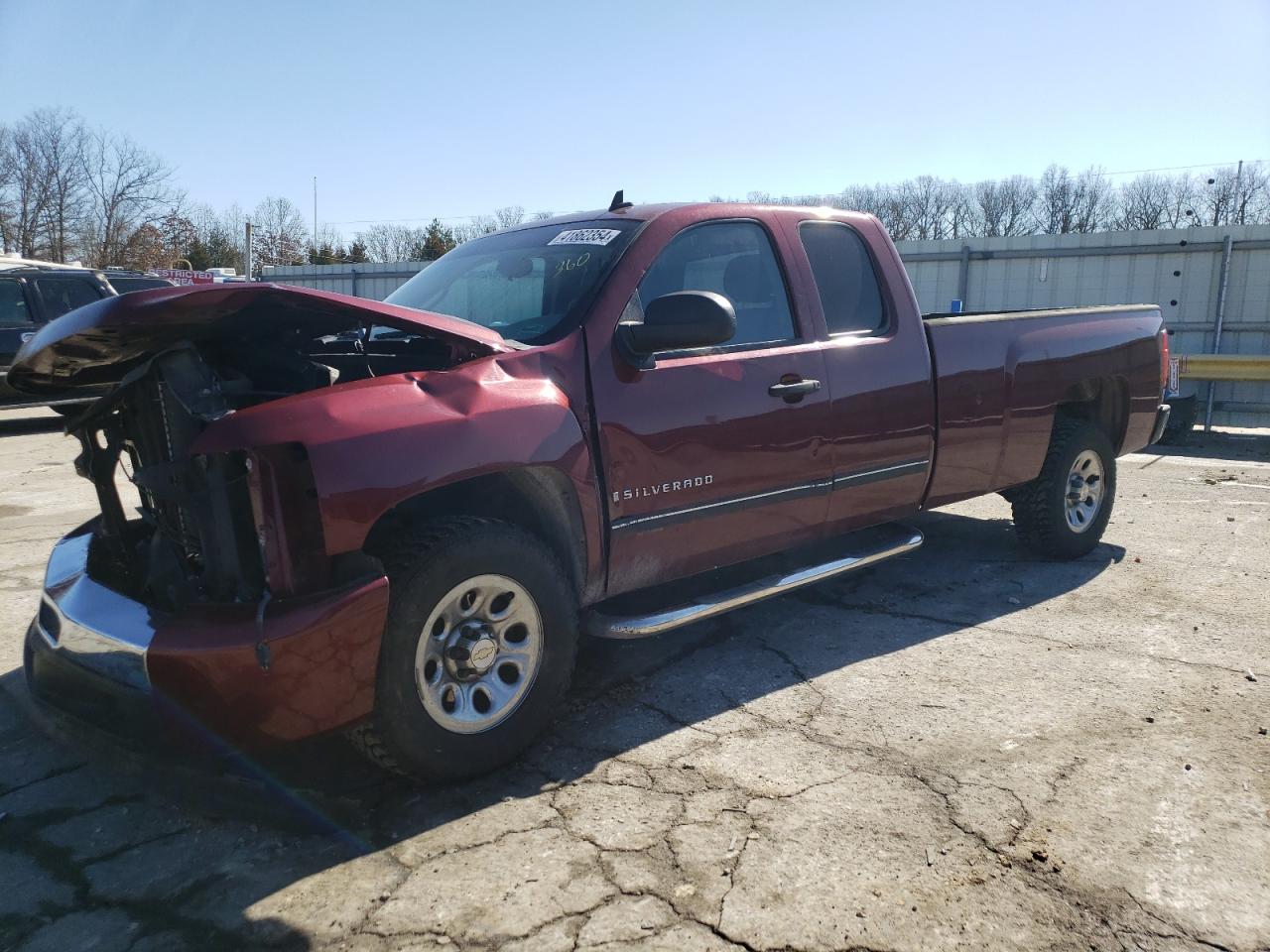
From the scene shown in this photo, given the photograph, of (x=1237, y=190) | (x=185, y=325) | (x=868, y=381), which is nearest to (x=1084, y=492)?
(x=868, y=381)

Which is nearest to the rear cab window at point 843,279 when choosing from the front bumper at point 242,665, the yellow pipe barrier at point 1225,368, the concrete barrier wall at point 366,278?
the front bumper at point 242,665

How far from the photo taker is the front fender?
2.47 m

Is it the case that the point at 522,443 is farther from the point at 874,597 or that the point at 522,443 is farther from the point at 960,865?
the point at 874,597

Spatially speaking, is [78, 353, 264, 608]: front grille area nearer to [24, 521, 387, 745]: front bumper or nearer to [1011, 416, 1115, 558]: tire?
[24, 521, 387, 745]: front bumper

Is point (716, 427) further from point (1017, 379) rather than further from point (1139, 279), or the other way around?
point (1139, 279)

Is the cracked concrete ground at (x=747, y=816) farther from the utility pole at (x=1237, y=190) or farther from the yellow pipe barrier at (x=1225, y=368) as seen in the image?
the utility pole at (x=1237, y=190)

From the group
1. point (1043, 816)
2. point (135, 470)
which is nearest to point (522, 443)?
point (135, 470)

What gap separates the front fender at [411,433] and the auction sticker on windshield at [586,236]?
820 millimetres

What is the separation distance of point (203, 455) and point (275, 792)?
42.3 inches

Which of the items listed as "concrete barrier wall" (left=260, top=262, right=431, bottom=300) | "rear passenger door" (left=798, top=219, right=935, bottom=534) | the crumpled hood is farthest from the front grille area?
"concrete barrier wall" (left=260, top=262, right=431, bottom=300)

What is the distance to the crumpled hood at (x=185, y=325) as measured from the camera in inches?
97.8

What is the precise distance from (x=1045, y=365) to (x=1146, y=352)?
44.8 inches

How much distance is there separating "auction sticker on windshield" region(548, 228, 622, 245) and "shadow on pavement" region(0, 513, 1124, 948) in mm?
1759

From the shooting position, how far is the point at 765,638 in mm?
4191
